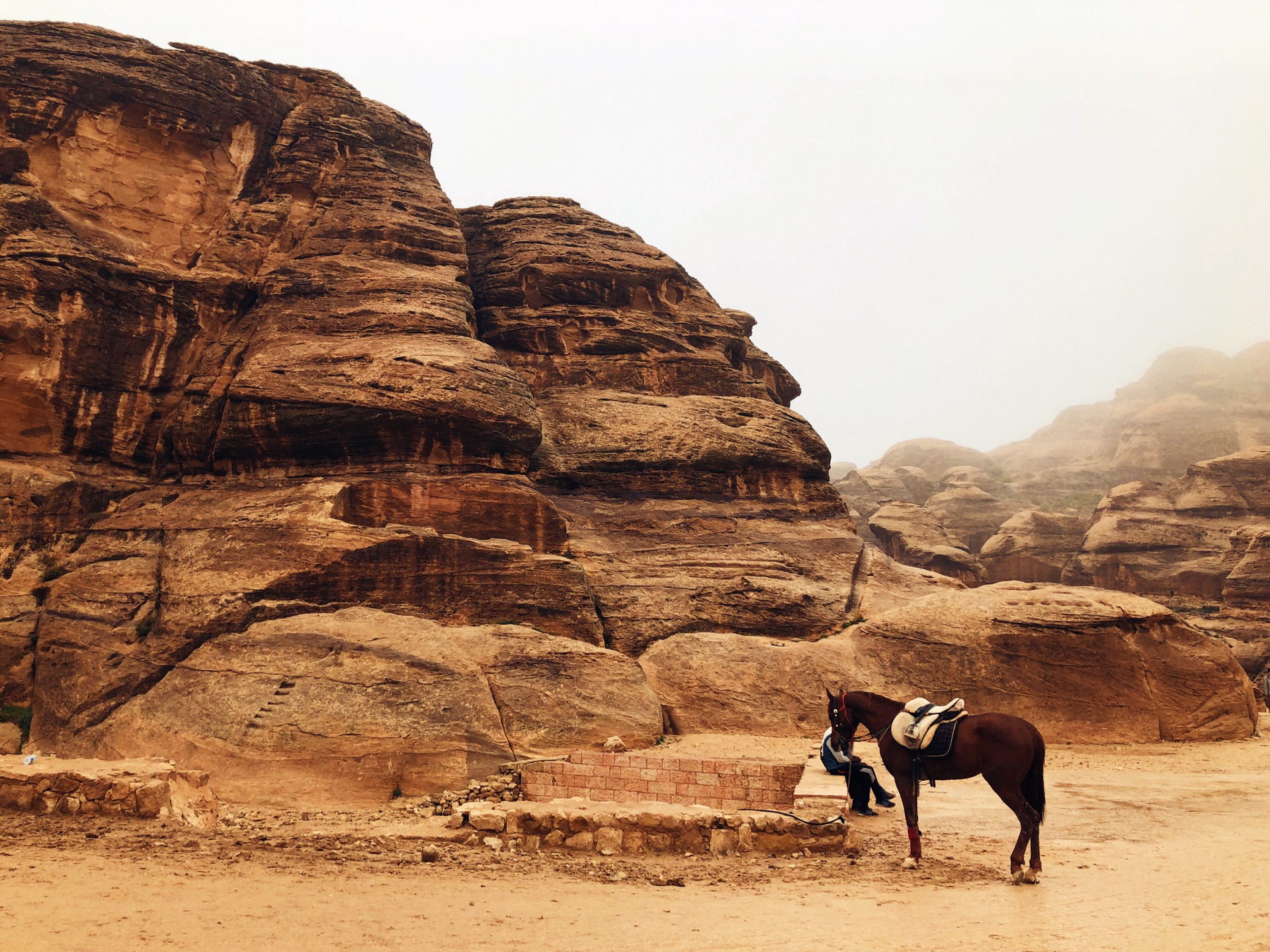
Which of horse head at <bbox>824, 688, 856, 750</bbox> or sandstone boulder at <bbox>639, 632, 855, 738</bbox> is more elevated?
horse head at <bbox>824, 688, 856, 750</bbox>

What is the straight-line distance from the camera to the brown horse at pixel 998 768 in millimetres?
10656

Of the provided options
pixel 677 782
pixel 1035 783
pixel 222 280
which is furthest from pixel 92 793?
pixel 222 280

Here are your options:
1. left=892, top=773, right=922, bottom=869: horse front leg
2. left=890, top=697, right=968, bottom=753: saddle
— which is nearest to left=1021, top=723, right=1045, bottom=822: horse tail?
left=890, top=697, right=968, bottom=753: saddle

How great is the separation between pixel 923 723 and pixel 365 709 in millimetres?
10828

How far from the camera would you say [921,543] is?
187 feet

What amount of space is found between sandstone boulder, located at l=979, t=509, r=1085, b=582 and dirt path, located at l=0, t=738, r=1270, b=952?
4888 cm

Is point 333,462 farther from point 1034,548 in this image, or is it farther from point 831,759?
point 1034,548

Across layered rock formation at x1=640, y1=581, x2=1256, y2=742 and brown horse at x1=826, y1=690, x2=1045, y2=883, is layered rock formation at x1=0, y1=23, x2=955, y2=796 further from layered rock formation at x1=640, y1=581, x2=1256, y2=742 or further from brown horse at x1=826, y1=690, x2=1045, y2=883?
brown horse at x1=826, y1=690, x2=1045, y2=883

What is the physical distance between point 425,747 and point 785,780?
688cm

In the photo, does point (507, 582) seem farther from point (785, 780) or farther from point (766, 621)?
point (785, 780)

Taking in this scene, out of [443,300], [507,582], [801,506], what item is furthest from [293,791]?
[801,506]

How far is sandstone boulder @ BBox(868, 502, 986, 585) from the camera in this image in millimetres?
55125

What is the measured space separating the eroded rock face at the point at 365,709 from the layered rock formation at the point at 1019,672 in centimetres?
292

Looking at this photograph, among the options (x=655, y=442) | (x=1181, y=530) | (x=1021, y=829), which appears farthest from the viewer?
(x=1181, y=530)
